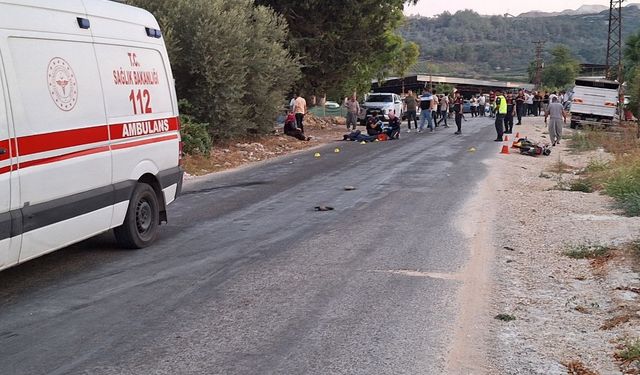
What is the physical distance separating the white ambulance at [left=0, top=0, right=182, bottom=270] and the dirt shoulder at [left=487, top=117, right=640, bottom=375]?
383 cm

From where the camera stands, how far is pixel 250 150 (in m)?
20.6

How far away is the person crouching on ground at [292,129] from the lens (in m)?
25.1

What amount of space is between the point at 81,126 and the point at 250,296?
2.22 metres

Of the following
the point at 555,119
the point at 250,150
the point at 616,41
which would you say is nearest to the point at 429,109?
the point at 555,119

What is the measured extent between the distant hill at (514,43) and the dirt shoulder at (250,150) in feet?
379

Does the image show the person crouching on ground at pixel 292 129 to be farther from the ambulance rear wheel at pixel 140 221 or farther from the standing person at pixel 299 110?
the ambulance rear wheel at pixel 140 221

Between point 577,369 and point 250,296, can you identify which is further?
point 250,296

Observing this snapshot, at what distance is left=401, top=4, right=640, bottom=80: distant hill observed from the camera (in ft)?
505

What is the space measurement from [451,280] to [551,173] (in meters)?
10.6

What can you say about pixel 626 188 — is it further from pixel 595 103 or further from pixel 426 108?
pixel 595 103

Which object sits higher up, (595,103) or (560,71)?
(595,103)

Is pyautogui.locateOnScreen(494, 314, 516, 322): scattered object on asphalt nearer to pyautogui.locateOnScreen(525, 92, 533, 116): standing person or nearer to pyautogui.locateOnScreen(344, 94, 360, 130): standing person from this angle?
pyautogui.locateOnScreen(344, 94, 360, 130): standing person

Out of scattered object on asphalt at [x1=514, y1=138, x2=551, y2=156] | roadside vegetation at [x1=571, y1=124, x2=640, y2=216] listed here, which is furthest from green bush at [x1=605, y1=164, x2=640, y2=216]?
scattered object on asphalt at [x1=514, y1=138, x2=551, y2=156]

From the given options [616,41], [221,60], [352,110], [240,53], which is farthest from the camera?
[616,41]
